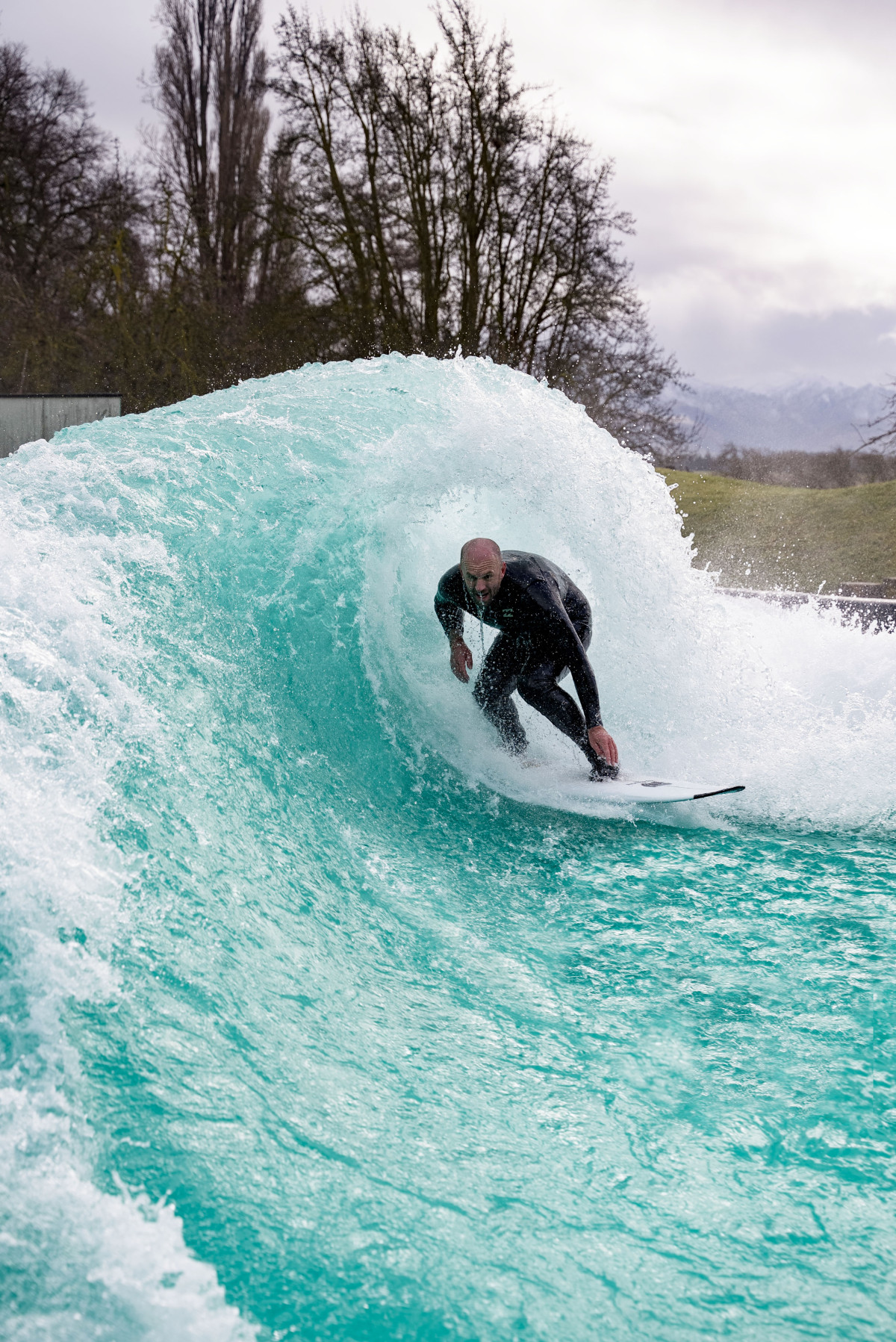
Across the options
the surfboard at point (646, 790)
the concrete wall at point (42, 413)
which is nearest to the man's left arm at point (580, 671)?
the surfboard at point (646, 790)

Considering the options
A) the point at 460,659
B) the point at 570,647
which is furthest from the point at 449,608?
the point at 570,647

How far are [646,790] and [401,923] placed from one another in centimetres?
141

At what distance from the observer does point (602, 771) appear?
173 inches

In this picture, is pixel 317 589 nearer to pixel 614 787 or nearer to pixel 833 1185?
pixel 614 787

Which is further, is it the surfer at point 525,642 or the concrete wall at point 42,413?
the concrete wall at point 42,413

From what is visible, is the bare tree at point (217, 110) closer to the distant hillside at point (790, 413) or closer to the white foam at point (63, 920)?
the white foam at point (63, 920)

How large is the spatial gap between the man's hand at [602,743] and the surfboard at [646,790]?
14 centimetres

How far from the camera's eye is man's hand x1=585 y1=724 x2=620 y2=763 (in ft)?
13.9

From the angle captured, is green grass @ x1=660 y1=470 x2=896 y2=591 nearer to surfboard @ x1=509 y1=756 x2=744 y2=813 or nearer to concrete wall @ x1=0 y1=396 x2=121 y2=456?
surfboard @ x1=509 y1=756 x2=744 y2=813

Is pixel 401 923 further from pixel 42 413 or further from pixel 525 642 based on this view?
pixel 42 413

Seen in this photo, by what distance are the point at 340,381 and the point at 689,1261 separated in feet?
17.8

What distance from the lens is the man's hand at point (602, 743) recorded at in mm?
4250

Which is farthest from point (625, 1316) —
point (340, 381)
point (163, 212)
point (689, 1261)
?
point (163, 212)

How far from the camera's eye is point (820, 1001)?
118 inches
